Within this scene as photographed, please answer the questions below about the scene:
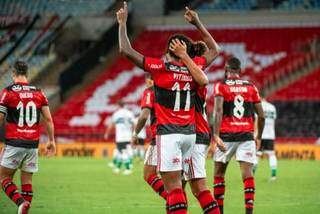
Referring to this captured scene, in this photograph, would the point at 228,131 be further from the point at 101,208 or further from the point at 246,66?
the point at 246,66

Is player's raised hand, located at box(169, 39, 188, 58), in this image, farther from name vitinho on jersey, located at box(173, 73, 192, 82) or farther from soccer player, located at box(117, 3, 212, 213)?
name vitinho on jersey, located at box(173, 73, 192, 82)

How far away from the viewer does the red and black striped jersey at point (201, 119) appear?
40.5 ft

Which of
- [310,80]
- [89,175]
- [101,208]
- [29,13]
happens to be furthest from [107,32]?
[101,208]

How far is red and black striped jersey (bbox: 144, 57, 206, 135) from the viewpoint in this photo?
11.2 meters

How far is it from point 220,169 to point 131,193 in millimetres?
5555

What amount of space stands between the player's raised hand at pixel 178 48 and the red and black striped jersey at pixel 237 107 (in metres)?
3.88

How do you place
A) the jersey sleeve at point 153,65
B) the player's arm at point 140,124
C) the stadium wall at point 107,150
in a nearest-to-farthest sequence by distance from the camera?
the jersey sleeve at point 153,65
the player's arm at point 140,124
the stadium wall at point 107,150

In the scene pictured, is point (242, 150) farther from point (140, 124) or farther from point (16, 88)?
point (16, 88)

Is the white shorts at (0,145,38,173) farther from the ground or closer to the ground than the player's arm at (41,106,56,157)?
closer to the ground

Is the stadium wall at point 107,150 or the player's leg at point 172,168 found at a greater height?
the stadium wall at point 107,150

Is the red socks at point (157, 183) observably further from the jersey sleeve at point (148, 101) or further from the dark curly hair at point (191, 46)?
the dark curly hair at point (191, 46)

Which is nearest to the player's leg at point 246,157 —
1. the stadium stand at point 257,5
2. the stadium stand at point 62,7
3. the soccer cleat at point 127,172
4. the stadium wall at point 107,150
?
the soccer cleat at point 127,172

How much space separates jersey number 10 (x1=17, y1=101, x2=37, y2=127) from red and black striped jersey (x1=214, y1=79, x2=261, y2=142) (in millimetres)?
3039

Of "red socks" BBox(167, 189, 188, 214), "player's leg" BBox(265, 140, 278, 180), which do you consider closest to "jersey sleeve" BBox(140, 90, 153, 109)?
"red socks" BBox(167, 189, 188, 214)
